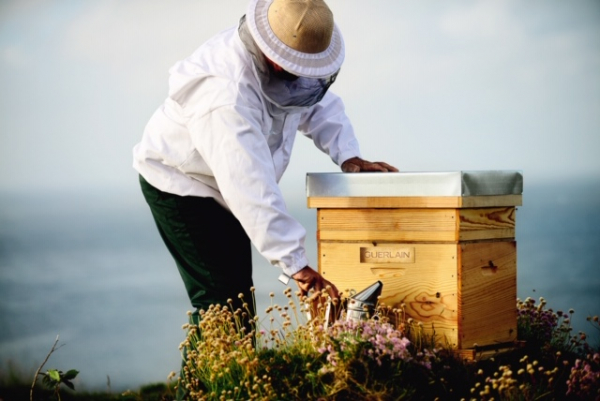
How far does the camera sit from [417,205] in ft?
14.1

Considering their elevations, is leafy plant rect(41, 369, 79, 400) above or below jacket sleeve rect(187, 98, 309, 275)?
below

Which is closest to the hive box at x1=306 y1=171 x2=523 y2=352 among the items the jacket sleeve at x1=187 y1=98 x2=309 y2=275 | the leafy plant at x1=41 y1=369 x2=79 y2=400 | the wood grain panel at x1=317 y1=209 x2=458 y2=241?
the wood grain panel at x1=317 y1=209 x2=458 y2=241

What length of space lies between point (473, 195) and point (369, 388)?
113 centimetres

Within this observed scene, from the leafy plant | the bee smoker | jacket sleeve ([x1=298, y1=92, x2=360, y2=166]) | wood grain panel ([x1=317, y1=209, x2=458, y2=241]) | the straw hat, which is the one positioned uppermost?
the straw hat

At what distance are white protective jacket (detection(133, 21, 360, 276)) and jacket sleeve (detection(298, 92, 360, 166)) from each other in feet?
1.35

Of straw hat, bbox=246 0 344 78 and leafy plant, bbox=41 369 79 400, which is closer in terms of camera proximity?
straw hat, bbox=246 0 344 78

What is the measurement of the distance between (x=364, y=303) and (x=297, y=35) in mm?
1282

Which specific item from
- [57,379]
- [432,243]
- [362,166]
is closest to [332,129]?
[362,166]

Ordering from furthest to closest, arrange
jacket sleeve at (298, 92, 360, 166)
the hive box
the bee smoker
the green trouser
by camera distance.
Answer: jacket sleeve at (298, 92, 360, 166) → the green trouser → the hive box → the bee smoker

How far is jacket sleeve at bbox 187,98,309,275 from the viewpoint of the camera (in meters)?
3.90

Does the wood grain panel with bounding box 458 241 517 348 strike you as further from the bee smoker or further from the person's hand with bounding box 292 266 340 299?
the person's hand with bounding box 292 266 340 299

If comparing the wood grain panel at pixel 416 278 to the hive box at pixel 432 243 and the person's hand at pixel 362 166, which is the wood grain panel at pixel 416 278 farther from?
the person's hand at pixel 362 166

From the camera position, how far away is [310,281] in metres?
3.97

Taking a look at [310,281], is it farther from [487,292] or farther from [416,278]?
[487,292]
